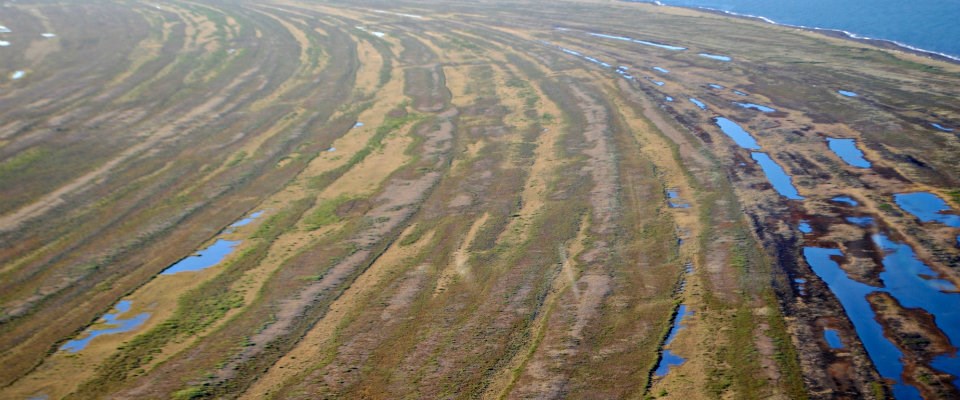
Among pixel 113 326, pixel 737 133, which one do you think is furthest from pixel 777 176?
pixel 113 326

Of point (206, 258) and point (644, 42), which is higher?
Answer: point (644, 42)

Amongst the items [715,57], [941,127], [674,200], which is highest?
[715,57]

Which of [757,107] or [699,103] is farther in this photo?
[699,103]

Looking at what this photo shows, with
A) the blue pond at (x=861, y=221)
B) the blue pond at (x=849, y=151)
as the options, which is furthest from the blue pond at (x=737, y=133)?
the blue pond at (x=861, y=221)

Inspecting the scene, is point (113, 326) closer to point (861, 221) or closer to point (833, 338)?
point (833, 338)

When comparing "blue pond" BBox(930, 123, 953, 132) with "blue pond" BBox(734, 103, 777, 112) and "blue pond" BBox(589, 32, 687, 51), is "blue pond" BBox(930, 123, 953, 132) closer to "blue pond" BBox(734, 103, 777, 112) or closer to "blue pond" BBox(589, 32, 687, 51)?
"blue pond" BBox(734, 103, 777, 112)

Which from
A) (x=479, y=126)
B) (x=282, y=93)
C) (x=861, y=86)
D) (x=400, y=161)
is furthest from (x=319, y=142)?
(x=861, y=86)

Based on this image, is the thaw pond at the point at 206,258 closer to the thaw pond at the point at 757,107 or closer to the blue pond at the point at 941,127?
the thaw pond at the point at 757,107
